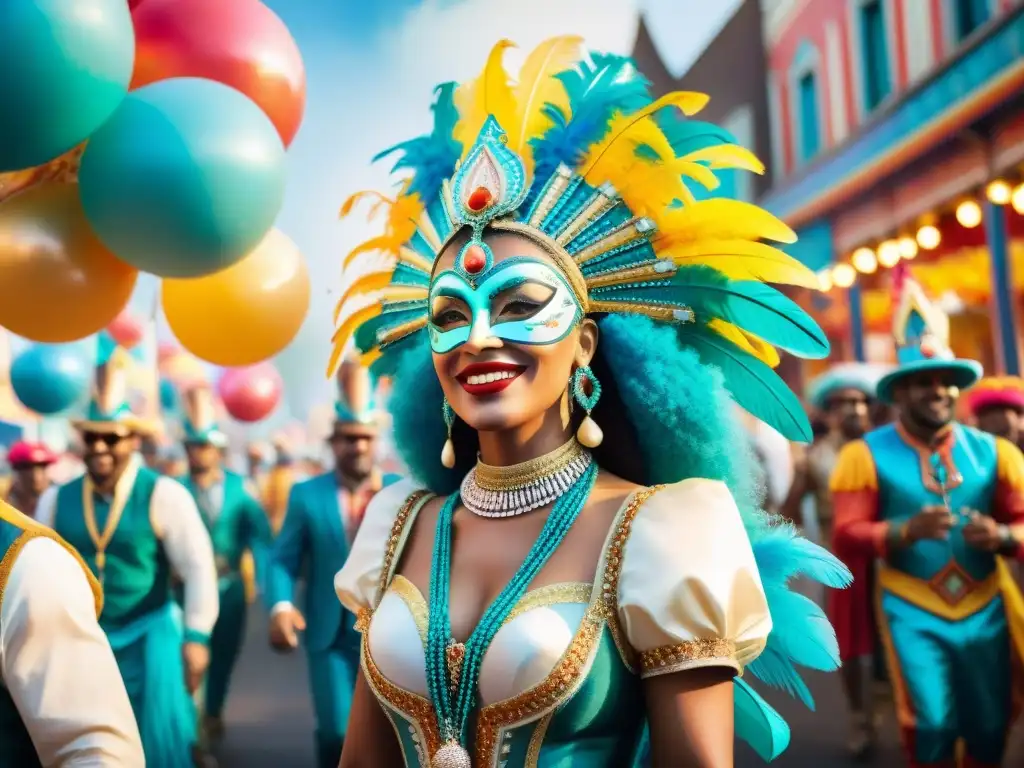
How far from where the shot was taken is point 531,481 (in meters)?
2.13

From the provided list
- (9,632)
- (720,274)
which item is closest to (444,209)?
(720,274)

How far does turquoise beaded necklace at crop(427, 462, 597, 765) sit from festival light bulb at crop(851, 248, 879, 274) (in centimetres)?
1041

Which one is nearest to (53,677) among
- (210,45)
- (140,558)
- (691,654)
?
(691,654)

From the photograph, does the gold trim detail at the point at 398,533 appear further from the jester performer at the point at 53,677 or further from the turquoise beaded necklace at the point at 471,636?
the jester performer at the point at 53,677

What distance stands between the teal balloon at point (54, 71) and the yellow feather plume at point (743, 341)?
142cm

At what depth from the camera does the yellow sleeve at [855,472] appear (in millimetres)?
4469

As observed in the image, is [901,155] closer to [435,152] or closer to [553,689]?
[435,152]

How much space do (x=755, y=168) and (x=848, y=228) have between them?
1072 centimetres

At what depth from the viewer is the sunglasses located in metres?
4.88

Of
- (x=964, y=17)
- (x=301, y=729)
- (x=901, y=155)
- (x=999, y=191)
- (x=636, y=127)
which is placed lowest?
(x=301, y=729)

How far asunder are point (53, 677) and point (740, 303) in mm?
1432

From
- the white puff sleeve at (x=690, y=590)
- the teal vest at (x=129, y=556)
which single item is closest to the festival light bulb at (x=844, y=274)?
the teal vest at (x=129, y=556)

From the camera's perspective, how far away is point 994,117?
9.49 meters

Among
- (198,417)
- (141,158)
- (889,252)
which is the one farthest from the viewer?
(889,252)
